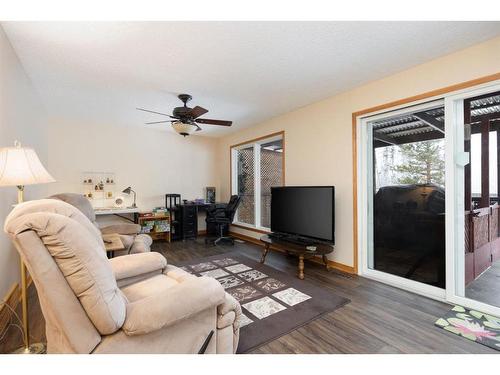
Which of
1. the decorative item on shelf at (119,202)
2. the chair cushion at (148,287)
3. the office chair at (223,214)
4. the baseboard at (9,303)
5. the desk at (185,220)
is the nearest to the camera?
the chair cushion at (148,287)

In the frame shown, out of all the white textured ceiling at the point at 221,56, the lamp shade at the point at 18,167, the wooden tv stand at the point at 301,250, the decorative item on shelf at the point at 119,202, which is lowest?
the wooden tv stand at the point at 301,250

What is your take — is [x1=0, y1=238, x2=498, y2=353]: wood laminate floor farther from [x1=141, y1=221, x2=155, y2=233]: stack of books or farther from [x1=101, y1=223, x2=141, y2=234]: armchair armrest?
[x1=141, y1=221, x2=155, y2=233]: stack of books

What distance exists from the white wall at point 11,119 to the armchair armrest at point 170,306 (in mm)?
1676

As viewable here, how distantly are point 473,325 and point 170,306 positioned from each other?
2376 mm

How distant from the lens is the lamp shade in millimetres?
1484

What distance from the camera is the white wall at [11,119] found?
1.89 m

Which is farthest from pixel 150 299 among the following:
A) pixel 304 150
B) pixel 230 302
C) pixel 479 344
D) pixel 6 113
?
pixel 304 150

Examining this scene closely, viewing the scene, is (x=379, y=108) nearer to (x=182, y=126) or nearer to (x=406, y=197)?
(x=406, y=197)

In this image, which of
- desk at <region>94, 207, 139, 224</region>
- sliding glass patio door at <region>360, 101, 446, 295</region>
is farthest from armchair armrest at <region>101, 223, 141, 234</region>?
sliding glass patio door at <region>360, 101, 446, 295</region>

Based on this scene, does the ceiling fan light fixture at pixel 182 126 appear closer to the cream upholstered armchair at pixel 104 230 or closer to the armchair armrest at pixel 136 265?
the cream upholstered armchair at pixel 104 230

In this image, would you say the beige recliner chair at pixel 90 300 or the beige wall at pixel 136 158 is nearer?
the beige recliner chair at pixel 90 300

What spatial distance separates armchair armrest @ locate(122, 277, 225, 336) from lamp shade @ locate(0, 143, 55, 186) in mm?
1125

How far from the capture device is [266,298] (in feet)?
7.85

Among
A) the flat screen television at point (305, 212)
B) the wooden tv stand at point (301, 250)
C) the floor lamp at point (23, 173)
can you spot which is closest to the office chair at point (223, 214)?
the flat screen television at point (305, 212)
